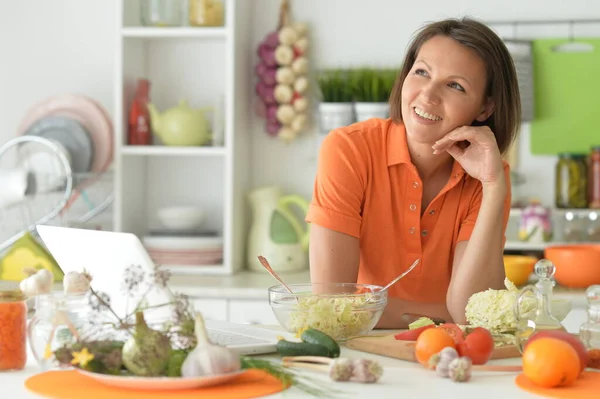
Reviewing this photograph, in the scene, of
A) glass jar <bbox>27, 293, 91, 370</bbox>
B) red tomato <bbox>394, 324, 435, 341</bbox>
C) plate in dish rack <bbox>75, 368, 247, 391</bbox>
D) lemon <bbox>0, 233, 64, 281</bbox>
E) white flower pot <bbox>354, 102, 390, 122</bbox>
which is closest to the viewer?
plate in dish rack <bbox>75, 368, 247, 391</bbox>

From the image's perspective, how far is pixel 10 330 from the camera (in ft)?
4.69

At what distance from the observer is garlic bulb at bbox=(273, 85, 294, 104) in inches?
A: 136

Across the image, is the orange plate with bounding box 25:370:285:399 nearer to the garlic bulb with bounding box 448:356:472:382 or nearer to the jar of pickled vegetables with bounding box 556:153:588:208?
Result: the garlic bulb with bounding box 448:356:472:382

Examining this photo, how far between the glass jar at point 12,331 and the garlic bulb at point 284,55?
2140 mm

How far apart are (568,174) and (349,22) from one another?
983 mm

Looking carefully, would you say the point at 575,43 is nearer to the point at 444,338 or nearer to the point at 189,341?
the point at 444,338

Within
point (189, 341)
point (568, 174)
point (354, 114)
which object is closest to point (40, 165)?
point (354, 114)

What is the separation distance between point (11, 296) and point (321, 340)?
485 mm

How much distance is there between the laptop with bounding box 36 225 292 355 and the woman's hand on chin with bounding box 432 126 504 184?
0.67m

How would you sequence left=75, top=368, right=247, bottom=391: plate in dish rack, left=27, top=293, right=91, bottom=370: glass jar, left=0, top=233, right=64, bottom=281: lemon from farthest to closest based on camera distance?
1. left=0, top=233, right=64, bottom=281: lemon
2. left=27, top=293, right=91, bottom=370: glass jar
3. left=75, top=368, right=247, bottom=391: plate in dish rack

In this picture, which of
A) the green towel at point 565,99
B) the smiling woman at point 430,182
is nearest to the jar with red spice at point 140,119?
the smiling woman at point 430,182

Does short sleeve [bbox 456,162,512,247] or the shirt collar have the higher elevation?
the shirt collar

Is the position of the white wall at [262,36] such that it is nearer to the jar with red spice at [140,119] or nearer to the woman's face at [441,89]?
the jar with red spice at [140,119]

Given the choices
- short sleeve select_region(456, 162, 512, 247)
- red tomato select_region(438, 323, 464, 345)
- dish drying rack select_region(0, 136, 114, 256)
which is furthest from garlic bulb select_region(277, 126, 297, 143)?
red tomato select_region(438, 323, 464, 345)
